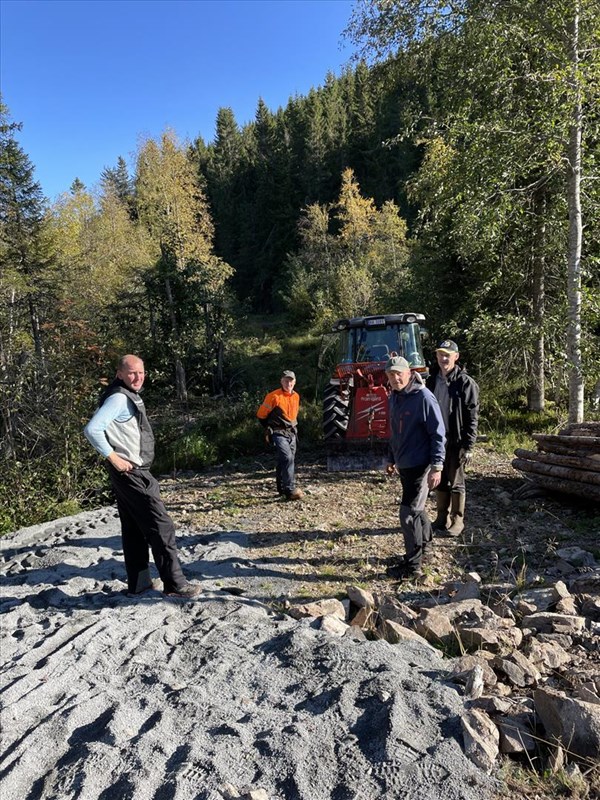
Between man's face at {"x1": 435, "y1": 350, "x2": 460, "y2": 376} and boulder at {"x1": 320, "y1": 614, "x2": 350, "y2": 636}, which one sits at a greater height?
man's face at {"x1": 435, "y1": 350, "x2": 460, "y2": 376}

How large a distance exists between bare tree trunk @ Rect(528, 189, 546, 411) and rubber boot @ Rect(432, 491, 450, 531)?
5.57 metres

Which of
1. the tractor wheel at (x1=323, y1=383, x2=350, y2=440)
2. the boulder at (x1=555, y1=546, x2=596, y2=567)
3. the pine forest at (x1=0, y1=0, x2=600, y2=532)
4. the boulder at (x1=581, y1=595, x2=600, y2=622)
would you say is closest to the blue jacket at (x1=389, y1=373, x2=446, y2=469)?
the boulder at (x1=581, y1=595, x2=600, y2=622)

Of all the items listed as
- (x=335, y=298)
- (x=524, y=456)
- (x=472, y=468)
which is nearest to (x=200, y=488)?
(x=472, y=468)

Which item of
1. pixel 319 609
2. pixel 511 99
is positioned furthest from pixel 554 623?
pixel 511 99

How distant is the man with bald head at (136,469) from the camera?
4035 millimetres

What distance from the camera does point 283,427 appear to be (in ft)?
23.9

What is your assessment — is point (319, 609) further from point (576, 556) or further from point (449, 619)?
point (576, 556)

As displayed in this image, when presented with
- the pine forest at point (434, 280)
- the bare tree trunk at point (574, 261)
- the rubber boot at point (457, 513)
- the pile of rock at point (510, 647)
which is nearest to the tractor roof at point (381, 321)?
the pine forest at point (434, 280)

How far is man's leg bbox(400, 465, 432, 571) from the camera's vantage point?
4578mm

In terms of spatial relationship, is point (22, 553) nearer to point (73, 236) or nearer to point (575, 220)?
point (575, 220)

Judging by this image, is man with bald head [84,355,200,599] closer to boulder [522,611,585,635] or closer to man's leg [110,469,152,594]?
man's leg [110,469,152,594]

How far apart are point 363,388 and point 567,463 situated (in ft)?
11.6

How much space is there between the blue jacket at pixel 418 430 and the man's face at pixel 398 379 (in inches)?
1.7

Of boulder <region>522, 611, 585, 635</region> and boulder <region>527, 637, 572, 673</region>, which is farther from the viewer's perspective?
boulder <region>522, 611, 585, 635</region>
